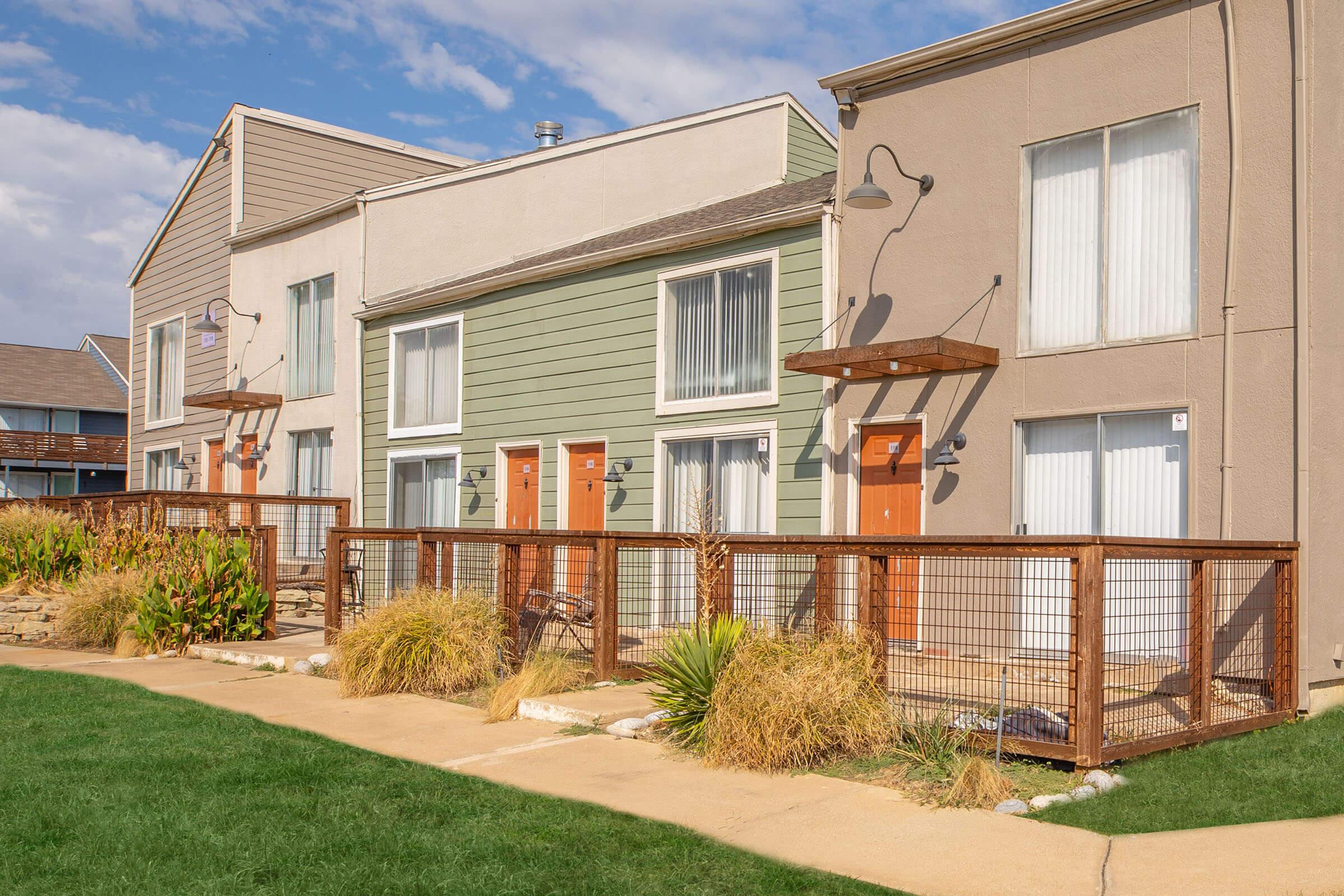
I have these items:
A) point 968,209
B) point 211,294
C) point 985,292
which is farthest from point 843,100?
point 211,294

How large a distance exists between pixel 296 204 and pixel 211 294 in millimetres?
2225

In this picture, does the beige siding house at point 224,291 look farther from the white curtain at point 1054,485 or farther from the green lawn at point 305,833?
the green lawn at point 305,833

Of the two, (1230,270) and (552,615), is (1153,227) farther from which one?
(552,615)

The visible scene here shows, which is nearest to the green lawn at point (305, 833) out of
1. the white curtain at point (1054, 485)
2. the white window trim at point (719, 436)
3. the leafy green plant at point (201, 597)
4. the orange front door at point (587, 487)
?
the leafy green plant at point (201, 597)

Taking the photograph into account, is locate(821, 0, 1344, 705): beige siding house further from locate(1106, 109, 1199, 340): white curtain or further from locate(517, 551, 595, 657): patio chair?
locate(517, 551, 595, 657): patio chair

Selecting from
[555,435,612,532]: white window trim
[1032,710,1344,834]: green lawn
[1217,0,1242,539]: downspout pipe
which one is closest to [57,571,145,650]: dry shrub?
[555,435,612,532]: white window trim

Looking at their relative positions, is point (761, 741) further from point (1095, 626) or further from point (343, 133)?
point (343, 133)

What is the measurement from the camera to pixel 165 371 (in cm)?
2317

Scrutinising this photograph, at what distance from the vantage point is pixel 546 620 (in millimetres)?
9703

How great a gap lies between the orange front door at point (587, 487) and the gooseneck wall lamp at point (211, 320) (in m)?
8.05

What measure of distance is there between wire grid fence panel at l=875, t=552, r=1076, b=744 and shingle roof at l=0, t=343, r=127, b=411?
3573 centimetres

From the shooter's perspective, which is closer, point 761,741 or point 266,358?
point 761,741

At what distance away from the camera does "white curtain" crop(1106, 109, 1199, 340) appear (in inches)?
377

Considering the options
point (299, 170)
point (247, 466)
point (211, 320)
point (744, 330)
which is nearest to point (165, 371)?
point (211, 320)
